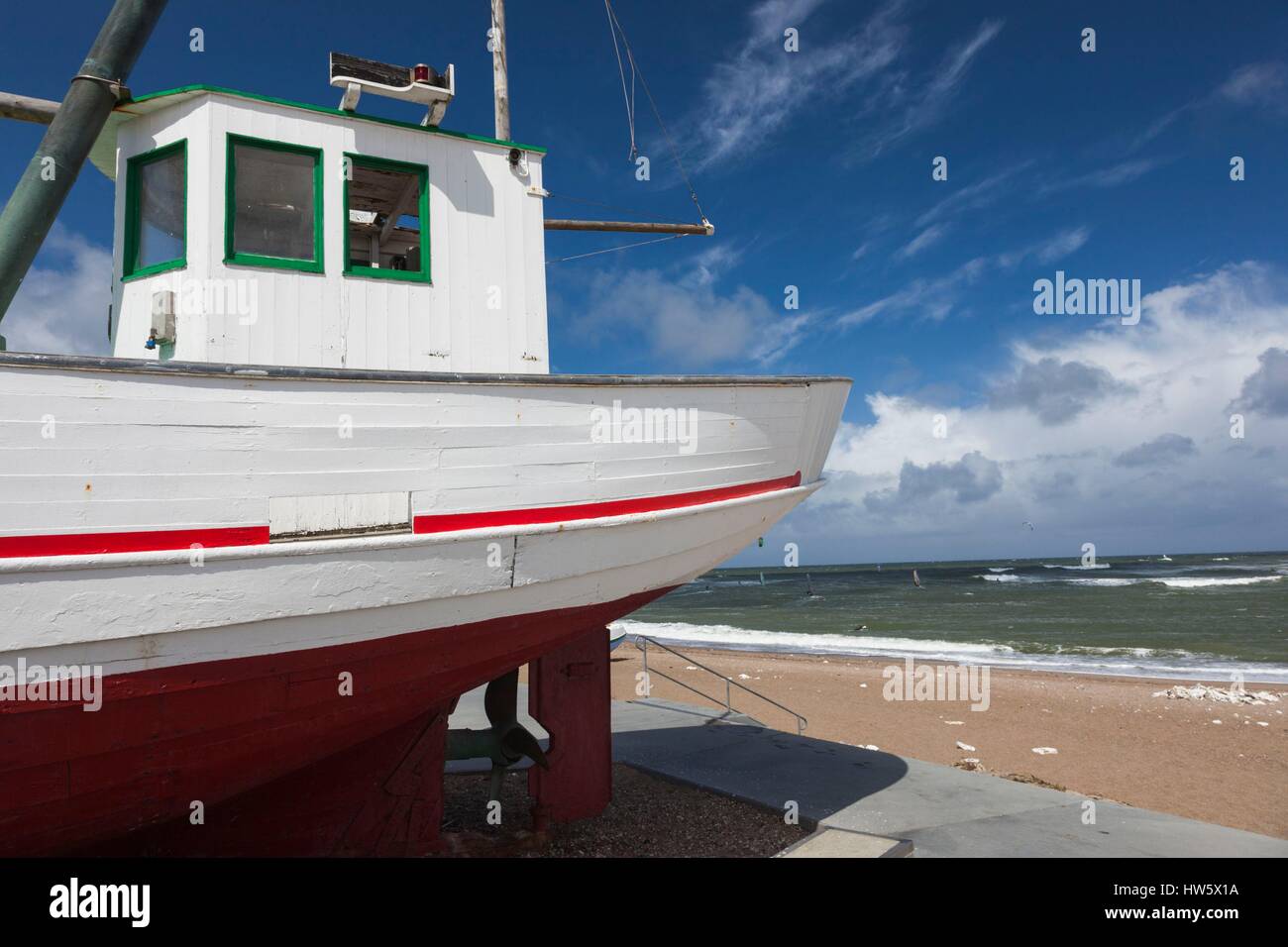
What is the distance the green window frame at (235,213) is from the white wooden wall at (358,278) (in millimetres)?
32

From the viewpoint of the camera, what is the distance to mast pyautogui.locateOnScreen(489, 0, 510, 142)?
5.84m

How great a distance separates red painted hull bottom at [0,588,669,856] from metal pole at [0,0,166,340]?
2.09 metres

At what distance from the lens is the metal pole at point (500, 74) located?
230 inches

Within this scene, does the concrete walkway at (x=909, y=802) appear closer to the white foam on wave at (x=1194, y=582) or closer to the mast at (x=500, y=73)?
the mast at (x=500, y=73)

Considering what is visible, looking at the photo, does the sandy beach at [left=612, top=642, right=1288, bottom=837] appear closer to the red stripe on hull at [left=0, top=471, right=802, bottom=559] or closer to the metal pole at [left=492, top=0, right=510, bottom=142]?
the red stripe on hull at [left=0, top=471, right=802, bottom=559]

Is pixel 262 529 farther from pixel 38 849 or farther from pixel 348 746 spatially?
pixel 38 849

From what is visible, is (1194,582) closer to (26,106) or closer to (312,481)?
(312,481)

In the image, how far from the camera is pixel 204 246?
4230 millimetres

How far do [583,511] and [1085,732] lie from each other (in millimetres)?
12875

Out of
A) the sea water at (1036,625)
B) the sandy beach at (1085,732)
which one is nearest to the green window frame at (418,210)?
the sandy beach at (1085,732)
